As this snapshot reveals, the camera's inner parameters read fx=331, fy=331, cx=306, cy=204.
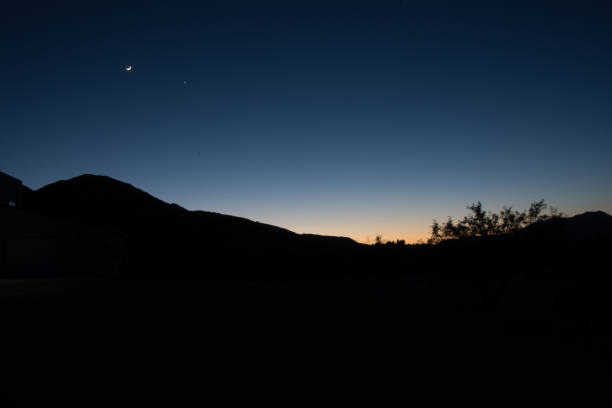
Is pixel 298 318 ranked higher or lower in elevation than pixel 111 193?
lower

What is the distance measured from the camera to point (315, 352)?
566 cm

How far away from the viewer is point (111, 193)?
208 ft

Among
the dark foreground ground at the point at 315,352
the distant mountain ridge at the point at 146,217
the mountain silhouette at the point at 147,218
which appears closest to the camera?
the dark foreground ground at the point at 315,352

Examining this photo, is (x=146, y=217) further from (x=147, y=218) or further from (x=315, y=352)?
(x=315, y=352)

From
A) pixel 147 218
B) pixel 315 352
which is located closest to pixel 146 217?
pixel 147 218

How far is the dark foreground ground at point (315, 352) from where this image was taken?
13.5 ft

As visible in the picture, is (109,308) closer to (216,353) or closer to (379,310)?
(216,353)

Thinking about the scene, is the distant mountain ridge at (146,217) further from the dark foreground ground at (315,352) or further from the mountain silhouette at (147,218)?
the dark foreground ground at (315,352)

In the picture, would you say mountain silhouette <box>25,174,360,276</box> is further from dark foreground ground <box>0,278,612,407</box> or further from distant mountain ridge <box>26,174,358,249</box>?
dark foreground ground <box>0,278,612,407</box>

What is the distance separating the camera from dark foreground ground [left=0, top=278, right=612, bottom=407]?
4.12 meters

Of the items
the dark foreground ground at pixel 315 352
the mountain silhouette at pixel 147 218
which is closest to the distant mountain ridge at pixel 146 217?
the mountain silhouette at pixel 147 218

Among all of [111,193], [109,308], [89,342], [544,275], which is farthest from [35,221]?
[111,193]

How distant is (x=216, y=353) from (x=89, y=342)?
8.57 feet

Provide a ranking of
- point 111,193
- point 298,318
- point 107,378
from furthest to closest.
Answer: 1. point 111,193
2. point 298,318
3. point 107,378
